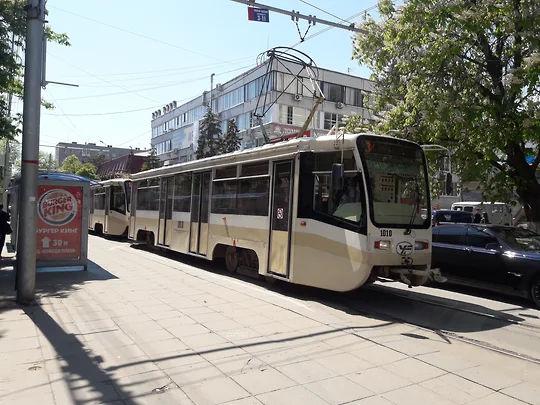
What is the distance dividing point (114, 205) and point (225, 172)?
1356cm

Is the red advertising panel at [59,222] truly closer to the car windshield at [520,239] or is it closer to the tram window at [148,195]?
the tram window at [148,195]

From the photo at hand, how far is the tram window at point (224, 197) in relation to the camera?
1218 cm

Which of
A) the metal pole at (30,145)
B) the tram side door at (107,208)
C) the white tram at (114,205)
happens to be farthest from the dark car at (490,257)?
the tram side door at (107,208)

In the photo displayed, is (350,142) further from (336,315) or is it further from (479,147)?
(479,147)

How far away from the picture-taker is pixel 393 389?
5.05 meters

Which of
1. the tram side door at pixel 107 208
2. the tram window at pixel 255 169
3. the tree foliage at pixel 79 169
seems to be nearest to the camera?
the tram window at pixel 255 169

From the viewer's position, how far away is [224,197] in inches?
497

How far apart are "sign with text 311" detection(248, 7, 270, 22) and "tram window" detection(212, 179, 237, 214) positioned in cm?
360

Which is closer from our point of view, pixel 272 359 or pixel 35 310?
pixel 272 359

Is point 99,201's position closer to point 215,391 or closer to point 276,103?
point 276,103

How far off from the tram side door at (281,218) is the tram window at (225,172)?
2057 mm

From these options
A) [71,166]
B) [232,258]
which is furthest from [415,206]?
[71,166]


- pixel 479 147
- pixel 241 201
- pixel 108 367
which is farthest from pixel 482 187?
pixel 108 367

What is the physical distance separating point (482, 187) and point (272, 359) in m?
12.7
